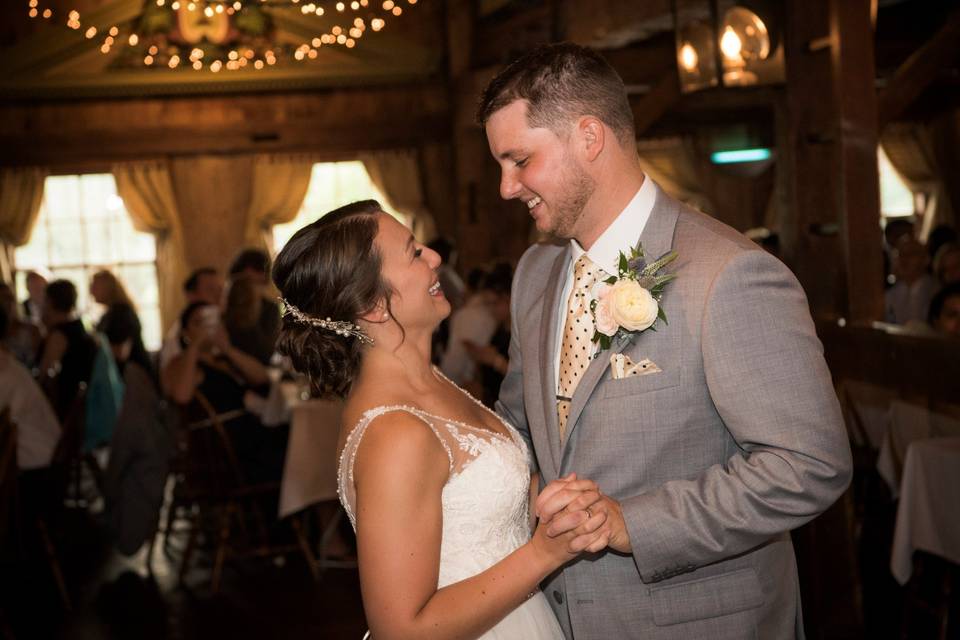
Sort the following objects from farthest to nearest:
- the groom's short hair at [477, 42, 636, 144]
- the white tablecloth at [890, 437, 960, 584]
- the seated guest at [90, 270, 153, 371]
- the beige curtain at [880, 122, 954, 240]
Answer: the beige curtain at [880, 122, 954, 240] < the seated guest at [90, 270, 153, 371] < the white tablecloth at [890, 437, 960, 584] < the groom's short hair at [477, 42, 636, 144]

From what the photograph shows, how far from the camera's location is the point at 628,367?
6.51 feet

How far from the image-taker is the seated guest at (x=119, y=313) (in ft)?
28.0

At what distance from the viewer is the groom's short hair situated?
6.75 ft

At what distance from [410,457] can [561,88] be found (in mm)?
742

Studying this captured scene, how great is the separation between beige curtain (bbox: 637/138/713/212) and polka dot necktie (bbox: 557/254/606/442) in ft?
37.5

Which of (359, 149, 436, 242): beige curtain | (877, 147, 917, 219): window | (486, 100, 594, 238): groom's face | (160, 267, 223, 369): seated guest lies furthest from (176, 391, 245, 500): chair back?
(877, 147, 917, 219): window

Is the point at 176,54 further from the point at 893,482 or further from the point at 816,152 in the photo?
the point at 893,482

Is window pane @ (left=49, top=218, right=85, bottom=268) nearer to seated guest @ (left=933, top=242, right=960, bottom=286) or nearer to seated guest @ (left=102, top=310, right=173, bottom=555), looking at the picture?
seated guest @ (left=102, top=310, right=173, bottom=555)

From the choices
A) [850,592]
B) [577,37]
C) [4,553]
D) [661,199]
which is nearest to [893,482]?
[850,592]

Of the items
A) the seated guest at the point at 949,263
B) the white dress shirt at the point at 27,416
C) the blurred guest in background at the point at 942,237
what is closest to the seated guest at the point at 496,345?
the white dress shirt at the point at 27,416

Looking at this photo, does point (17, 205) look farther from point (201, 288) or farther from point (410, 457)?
point (410, 457)

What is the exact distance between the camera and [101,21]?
36.7 ft

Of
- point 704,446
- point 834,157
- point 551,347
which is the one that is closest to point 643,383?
point 704,446

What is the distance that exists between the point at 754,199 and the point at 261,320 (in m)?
8.28
